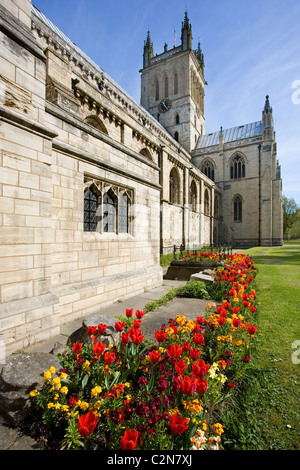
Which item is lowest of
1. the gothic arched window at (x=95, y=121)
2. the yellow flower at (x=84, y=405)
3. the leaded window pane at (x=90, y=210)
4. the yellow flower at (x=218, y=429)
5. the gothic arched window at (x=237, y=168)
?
the yellow flower at (x=218, y=429)

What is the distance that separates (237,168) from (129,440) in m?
40.0

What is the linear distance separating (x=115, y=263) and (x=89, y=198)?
1.72 meters

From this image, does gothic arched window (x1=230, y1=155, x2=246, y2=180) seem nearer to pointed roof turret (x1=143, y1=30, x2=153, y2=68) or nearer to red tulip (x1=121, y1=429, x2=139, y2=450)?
pointed roof turret (x1=143, y1=30, x2=153, y2=68)

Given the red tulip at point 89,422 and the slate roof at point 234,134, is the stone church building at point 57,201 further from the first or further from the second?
the slate roof at point 234,134

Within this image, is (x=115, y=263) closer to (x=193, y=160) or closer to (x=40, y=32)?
(x=40, y=32)

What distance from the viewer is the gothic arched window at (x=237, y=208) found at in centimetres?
3656

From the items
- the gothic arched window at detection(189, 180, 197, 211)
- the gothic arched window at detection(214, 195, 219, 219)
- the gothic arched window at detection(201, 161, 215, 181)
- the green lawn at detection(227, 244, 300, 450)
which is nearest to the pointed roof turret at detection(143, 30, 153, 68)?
the gothic arched window at detection(201, 161, 215, 181)

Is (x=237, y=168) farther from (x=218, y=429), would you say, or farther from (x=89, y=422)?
(x=89, y=422)

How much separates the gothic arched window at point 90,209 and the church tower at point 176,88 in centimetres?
3597

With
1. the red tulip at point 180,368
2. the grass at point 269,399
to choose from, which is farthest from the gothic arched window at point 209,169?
the red tulip at point 180,368

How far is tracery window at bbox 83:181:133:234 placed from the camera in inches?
199

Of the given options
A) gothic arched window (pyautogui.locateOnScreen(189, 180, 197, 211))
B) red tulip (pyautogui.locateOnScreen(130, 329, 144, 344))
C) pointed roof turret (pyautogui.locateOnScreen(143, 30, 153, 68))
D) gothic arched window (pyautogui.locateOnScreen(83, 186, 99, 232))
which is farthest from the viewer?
pointed roof turret (pyautogui.locateOnScreen(143, 30, 153, 68))

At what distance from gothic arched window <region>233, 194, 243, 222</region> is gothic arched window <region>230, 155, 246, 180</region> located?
3.30 m

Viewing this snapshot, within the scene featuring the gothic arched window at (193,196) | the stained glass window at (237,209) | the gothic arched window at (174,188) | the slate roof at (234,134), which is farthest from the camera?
the slate roof at (234,134)
